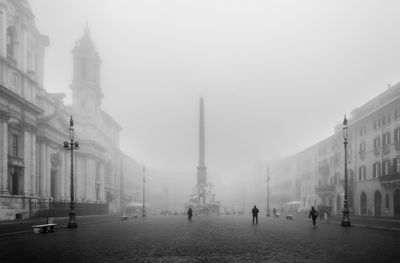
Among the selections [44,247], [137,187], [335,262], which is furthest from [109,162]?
[335,262]

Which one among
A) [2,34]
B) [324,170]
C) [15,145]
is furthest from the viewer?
[324,170]

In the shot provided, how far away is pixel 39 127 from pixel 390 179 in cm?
3963

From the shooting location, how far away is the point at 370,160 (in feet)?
191

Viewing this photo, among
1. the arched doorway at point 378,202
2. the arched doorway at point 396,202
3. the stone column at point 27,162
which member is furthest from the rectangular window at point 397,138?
the stone column at point 27,162

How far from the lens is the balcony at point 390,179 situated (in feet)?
160

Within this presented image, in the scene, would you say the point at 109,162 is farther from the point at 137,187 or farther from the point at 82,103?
the point at 137,187

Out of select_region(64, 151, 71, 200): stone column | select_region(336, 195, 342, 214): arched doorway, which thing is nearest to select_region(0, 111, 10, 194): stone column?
select_region(64, 151, 71, 200): stone column

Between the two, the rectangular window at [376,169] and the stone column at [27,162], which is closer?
the stone column at [27,162]

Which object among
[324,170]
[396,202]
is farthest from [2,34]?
[324,170]

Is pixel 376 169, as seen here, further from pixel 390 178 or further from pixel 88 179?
pixel 88 179

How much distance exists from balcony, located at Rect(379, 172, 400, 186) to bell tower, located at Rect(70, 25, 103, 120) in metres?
44.5

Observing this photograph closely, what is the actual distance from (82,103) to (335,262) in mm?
67318

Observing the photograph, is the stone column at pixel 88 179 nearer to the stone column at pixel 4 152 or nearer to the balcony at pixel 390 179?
the stone column at pixel 4 152

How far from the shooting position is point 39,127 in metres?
55.4
